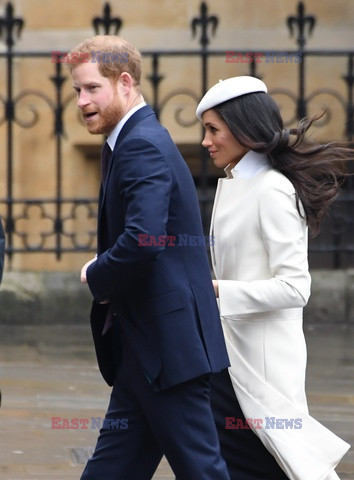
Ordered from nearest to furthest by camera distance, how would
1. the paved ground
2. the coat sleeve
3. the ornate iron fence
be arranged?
the coat sleeve → the paved ground → the ornate iron fence

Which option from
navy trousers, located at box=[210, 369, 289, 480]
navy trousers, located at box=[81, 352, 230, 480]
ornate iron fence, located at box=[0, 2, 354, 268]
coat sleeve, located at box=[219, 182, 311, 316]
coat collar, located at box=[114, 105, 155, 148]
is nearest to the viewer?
navy trousers, located at box=[81, 352, 230, 480]

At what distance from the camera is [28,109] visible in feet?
36.6

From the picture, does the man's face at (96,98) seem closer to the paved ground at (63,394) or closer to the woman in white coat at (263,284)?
the woman in white coat at (263,284)

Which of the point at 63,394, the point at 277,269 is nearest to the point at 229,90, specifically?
the point at 277,269

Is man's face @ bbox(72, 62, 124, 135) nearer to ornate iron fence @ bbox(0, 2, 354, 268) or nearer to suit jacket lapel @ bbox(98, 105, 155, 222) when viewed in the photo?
suit jacket lapel @ bbox(98, 105, 155, 222)

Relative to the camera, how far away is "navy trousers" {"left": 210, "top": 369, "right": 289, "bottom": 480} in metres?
4.86

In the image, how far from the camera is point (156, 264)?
4375mm

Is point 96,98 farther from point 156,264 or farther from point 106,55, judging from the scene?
point 156,264

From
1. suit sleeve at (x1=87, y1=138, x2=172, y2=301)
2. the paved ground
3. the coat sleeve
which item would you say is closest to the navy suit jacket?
suit sleeve at (x1=87, y1=138, x2=172, y2=301)

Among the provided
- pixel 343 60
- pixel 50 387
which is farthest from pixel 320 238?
pixel 50 387

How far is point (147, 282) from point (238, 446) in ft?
2.64

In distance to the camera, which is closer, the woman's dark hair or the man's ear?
the man's ear

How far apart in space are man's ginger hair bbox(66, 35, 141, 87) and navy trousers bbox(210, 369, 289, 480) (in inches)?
43.6

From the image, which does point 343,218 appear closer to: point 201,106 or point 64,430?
point 64,430
